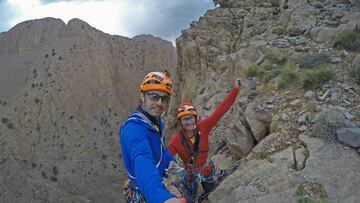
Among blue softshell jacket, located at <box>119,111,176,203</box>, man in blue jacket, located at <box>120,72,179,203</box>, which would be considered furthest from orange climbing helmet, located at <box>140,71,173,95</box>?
blue softshell jacket, located at <box>119,111,176,203</box>

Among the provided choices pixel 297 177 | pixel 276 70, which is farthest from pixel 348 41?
pixel 297 177

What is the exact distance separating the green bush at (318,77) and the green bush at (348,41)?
2.00m

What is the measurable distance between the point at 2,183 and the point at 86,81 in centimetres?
2380

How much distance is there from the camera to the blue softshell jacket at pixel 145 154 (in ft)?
8.28

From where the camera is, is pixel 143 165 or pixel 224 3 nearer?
pixel 143 165

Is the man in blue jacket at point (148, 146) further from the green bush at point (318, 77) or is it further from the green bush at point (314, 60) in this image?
the green bush at point (314, 60)

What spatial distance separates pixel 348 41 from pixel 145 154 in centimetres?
768

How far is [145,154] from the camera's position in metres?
2.72

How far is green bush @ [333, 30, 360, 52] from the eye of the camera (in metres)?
8.82

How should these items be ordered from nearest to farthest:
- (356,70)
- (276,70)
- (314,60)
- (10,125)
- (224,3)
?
(356,70) < (314,60) < (276,70) < (224,3) < (10,125)

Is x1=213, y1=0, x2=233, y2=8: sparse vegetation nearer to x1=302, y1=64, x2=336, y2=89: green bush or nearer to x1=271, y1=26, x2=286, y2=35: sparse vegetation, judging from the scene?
x1=271, y1=26, x2=286, y2=35: sparse vegetation

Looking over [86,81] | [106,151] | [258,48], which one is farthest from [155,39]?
[258,48]

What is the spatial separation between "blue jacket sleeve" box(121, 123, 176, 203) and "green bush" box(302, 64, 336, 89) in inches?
196

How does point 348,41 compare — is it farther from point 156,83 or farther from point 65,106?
point 65,106
